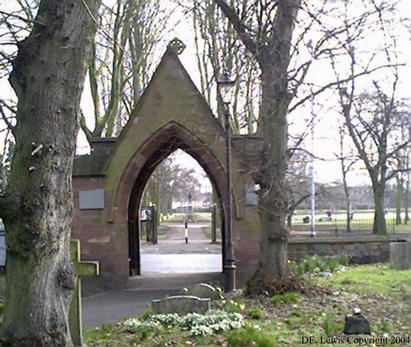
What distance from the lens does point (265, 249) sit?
33.3 ft

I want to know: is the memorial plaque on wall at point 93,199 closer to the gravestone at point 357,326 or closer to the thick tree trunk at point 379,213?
the gravestone at point 357,326

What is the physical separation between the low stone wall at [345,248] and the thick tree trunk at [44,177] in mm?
11288

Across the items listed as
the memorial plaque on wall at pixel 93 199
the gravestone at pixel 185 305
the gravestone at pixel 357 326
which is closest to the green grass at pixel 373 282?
the gravestone at pixel 357 326

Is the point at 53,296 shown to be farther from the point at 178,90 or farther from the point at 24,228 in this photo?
the point at 178,90

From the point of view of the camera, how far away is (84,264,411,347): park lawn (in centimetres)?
653

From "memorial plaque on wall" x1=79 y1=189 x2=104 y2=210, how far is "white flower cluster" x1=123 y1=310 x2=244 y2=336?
7123mm

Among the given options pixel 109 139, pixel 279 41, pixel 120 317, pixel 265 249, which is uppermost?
pixel 279 41

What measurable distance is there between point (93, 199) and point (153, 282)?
280 centimetres

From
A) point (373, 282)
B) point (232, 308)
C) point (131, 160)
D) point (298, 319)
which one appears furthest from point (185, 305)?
point (131, 160)

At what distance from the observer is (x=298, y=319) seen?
300 inches

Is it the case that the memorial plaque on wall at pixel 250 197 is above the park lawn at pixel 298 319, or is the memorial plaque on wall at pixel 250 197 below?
above

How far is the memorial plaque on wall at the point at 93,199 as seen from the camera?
48.0ft

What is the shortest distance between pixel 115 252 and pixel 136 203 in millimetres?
2782

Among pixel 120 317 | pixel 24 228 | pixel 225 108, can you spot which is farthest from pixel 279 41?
pixel 24 228
